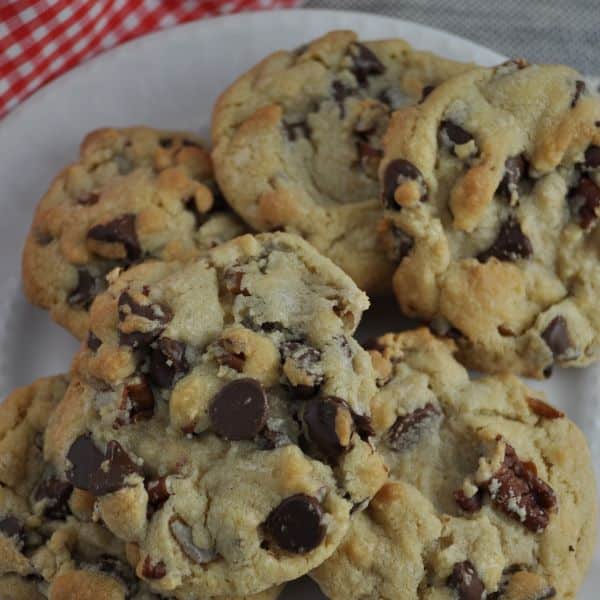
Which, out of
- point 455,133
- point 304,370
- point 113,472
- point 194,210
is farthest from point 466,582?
point 194,210

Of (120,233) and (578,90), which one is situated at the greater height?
(120,233)

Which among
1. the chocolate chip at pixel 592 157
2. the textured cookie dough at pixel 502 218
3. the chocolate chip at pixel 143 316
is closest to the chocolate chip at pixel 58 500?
the chocolate chip at pixel 143 316

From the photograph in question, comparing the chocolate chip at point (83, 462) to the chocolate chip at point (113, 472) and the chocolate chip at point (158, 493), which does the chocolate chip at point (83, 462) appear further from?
the chocolate chip at point (158, 493)

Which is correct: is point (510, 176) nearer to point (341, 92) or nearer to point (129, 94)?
point (341, 92)

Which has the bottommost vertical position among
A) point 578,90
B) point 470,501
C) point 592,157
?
point 470,501

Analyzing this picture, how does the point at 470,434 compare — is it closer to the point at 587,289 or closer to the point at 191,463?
the point at 587,289

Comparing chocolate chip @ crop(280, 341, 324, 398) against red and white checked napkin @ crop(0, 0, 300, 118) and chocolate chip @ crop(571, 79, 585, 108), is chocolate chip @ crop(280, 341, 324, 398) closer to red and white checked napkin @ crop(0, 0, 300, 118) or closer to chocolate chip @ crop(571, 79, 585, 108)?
chocolate chip @ crop(571, 79, 585, 108)
